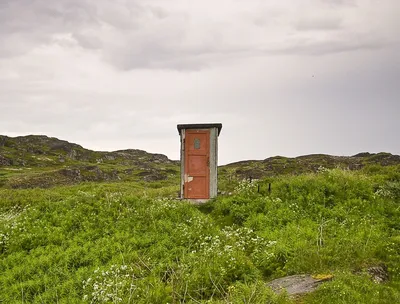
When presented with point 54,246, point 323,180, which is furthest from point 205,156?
point 54,246

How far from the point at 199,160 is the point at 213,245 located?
7665mm

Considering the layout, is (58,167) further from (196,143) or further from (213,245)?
(213,245)

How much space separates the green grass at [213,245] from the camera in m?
7.48

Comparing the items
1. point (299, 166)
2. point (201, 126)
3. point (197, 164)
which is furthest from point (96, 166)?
point (201, 126)

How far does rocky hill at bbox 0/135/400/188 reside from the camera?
40281mm

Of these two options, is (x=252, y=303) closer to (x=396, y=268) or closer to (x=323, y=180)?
(x=396, y=268)

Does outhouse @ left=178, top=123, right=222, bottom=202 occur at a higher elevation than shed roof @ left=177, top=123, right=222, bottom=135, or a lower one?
lower

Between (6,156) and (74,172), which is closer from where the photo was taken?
(74,172)

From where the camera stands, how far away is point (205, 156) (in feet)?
55.9

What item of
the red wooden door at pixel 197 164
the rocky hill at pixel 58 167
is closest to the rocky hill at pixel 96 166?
the rocky hill at pixel 58 167

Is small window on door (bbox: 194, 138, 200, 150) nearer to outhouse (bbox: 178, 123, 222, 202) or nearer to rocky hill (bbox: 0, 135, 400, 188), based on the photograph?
outhouse (bbox: 178, 123, 222, 202)

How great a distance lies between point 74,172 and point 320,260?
42648mm

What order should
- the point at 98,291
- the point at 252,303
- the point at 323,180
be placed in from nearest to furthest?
the point at 252,303
the point at 98,291
the point at 323,180

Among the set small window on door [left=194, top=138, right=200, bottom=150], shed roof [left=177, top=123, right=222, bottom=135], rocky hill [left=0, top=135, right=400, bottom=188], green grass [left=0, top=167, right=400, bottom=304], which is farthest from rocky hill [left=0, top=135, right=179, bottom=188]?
green grass [left=0, top=167, right=400, bottom=304]
